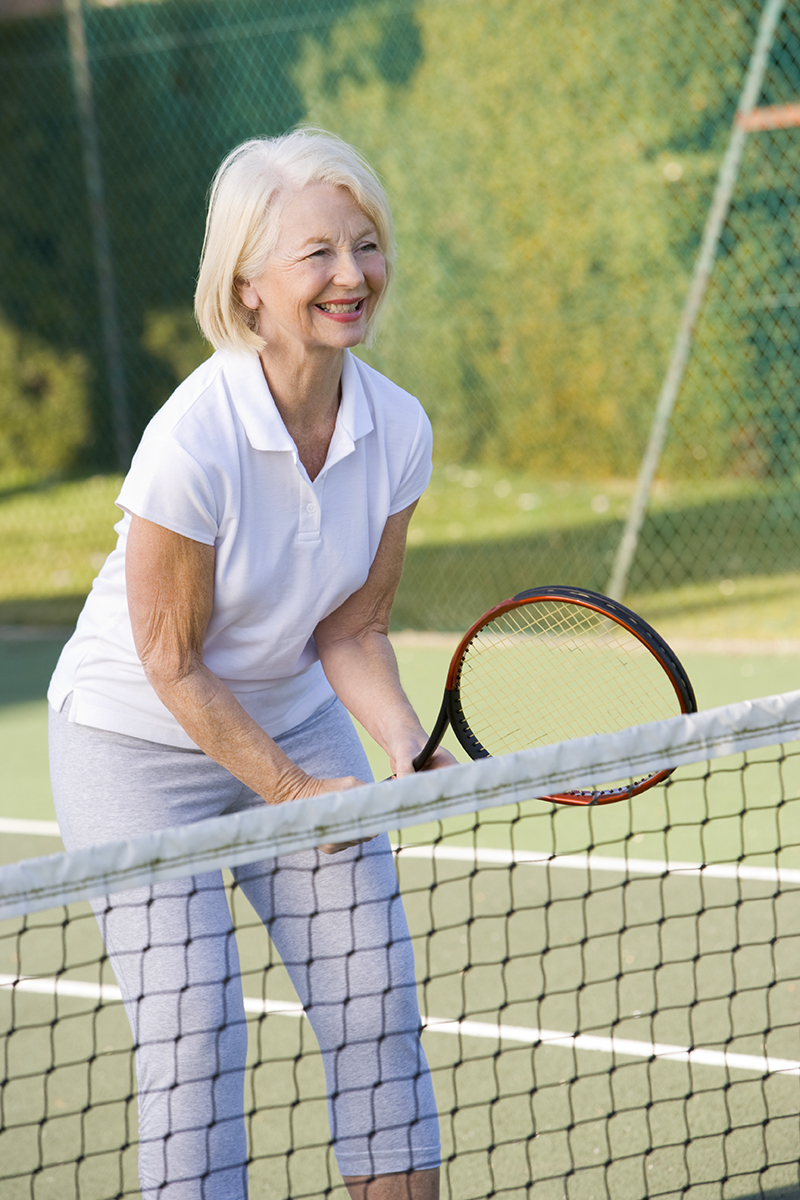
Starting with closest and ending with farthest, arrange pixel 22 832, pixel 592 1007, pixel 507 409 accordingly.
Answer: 1. pixel 592 1007
2. pixel 22 832
3. pixel 507 409

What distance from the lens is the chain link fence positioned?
8.29 meters

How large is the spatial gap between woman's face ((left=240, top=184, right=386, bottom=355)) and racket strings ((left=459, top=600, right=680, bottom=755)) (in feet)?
2.20

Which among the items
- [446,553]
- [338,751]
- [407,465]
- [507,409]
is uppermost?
[507,409]

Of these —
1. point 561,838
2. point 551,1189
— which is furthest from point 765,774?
point 551,1189

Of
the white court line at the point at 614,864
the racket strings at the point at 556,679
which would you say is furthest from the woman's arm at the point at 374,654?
the white court line at the point at 614,864

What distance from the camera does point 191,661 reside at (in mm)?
1950

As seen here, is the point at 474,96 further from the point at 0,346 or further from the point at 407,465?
the point at 407,465

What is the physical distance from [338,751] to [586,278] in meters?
7.45

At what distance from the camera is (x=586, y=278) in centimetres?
915

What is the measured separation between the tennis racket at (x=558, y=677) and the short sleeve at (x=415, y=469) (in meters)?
0.23

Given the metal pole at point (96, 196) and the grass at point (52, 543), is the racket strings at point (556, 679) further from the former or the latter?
the metal pole at point (96, 196)

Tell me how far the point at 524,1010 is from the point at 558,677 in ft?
2.97

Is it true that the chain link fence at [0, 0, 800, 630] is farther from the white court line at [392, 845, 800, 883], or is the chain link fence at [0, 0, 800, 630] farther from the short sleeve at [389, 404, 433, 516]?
the short sleeve at [389, 404, 433, 516]

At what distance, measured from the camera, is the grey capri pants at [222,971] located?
1.90 m
